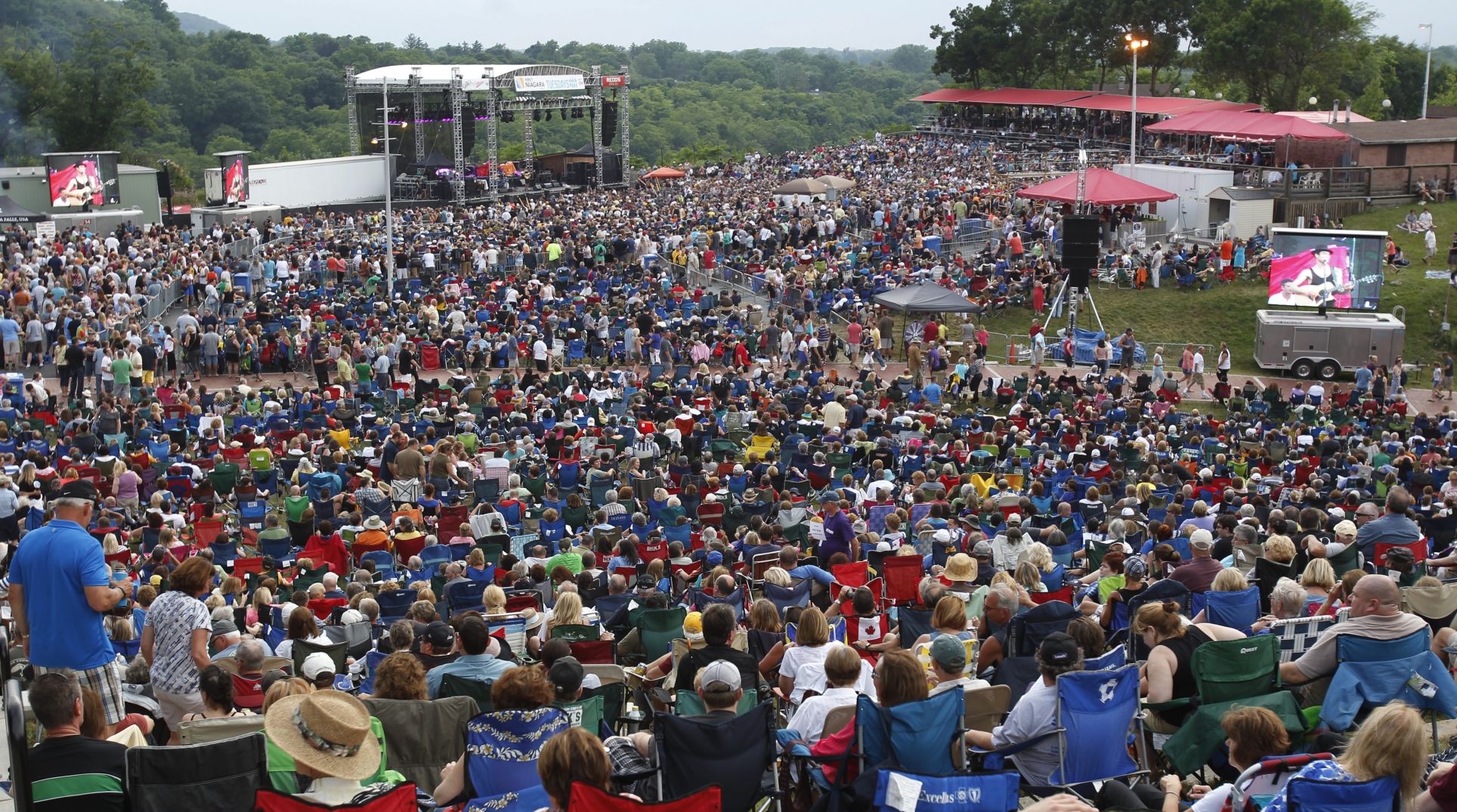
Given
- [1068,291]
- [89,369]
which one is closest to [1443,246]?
[1068,291]

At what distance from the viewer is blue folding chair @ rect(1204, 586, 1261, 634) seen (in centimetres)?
844

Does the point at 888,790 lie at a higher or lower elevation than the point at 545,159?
lower

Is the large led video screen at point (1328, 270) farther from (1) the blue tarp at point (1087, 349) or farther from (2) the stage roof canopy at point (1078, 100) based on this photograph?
(2) the stage roof canopy at point (1078, 100)

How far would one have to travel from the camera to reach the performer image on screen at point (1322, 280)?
29.9 meters

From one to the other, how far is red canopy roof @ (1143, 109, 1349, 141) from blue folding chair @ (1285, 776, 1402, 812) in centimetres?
3735

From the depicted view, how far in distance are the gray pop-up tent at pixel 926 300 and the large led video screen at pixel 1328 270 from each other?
24.7ft

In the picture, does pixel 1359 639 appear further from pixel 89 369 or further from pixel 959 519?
pixel 89 369

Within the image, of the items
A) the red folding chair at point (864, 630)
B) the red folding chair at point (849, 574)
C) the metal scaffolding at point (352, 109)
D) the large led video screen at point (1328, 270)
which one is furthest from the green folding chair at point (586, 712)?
the metal scaffolding at point (352, 109)

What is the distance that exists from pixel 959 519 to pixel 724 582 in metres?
4.56

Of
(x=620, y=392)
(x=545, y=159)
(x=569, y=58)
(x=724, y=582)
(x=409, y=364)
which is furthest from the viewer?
(x=569, y=58)

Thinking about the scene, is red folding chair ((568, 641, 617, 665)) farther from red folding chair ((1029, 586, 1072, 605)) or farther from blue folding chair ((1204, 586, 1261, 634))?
blue folding chair ((1204, 586, 1261, 634))

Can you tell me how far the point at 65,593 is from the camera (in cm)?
692

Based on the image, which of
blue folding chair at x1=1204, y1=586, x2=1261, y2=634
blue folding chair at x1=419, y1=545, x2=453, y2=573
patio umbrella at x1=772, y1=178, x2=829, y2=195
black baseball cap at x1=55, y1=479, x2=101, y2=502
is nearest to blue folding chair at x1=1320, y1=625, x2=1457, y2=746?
blue folding chair at x1=1204, y1=586, x2=1261, y2=634

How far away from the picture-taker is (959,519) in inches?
544
